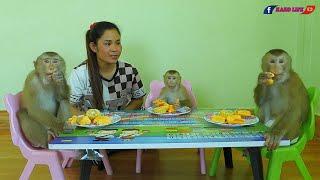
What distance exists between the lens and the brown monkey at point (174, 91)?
1824 mm

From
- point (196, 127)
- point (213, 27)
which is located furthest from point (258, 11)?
point (196, 127)

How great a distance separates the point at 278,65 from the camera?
4.36 feet

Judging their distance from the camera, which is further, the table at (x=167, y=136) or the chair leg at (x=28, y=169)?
the chair leg at (x=28, y=169)

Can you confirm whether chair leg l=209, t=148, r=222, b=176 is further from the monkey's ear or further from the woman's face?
the monkey's ear

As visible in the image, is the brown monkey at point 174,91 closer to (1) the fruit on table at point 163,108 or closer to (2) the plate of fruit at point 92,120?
(1) the fruit on table at point 163,108

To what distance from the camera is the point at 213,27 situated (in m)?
2.48

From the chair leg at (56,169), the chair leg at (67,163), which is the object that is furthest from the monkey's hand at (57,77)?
the chair leg at (67,163)

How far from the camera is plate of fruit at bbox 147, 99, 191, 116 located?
5.35 ft

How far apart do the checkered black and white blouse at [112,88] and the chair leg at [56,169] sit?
0.53 meters

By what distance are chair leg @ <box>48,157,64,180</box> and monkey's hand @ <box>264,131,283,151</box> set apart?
0.78m

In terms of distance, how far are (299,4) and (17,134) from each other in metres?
1.86

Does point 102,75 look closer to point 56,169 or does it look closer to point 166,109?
point 166,109

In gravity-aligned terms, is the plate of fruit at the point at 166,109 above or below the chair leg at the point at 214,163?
above

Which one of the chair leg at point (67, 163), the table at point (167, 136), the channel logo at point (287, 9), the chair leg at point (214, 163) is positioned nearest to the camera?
the table at point (167, 136)
